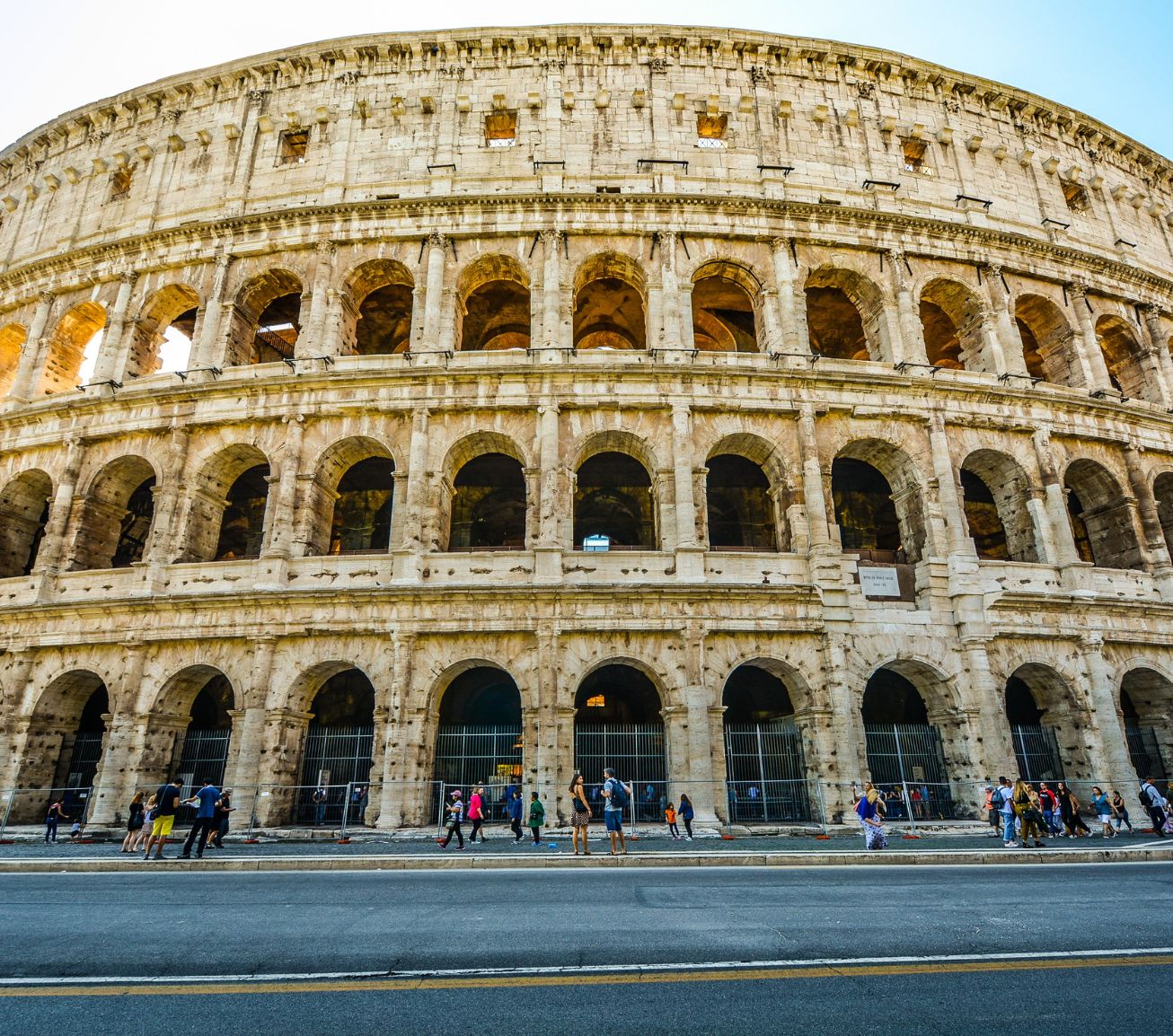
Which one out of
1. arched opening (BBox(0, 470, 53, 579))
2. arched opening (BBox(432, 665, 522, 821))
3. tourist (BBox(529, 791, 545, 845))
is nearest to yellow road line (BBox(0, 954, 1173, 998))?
tourist (BBox(529, 791, 545, 845))

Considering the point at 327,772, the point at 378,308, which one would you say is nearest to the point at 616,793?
the point at 327,772

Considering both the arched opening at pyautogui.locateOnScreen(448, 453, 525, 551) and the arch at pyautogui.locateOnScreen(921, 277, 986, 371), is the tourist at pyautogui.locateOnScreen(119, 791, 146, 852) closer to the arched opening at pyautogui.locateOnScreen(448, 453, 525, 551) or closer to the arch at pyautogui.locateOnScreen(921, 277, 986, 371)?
the arched opening at pyautogui.locateOnScreen(448, 453, 525, 551)

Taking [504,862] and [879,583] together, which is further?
[879,583]

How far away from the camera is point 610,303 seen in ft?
73.0

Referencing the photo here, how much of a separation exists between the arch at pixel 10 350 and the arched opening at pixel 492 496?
51.9 feet

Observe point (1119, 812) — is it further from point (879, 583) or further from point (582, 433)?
point (582, 433)

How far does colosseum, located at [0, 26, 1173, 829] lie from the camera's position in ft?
52.3

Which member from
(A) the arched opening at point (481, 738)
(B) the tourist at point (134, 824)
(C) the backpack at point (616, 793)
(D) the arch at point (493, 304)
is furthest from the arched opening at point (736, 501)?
(B) the tourist at point (134, 824)

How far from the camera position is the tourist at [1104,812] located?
48.7 feet

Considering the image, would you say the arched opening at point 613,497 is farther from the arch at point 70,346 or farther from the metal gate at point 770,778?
the arch at point 70,346

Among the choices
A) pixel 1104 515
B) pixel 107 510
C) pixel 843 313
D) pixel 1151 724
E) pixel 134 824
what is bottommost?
→ pixel 134 824

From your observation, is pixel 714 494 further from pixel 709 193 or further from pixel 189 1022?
pixel 189 1022

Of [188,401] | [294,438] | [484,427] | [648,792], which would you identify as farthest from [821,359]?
[188,401]

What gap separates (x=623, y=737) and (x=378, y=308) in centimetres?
1568
